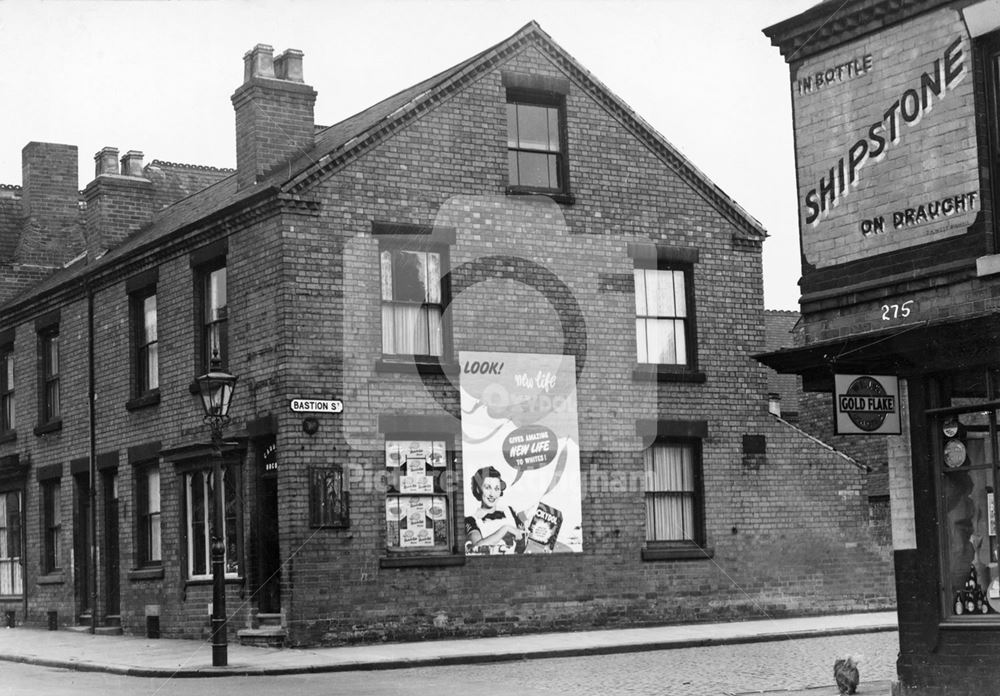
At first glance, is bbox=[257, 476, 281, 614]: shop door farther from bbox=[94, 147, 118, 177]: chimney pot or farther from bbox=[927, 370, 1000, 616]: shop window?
bbox=[927, 370, 1000, 616]: shop window

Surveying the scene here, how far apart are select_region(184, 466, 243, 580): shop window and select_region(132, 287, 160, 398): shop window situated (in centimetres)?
229

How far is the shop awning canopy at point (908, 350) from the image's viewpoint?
41.4 ft

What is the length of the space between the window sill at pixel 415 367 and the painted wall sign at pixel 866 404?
31.8 feet

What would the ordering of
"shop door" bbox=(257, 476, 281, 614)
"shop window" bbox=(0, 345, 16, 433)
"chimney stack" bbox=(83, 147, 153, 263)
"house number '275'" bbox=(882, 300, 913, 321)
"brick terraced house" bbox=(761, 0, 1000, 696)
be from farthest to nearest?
"shop window" bbox=(0, 345, 16, 433), "chimney stack" bbox=(83, 147, 153, 263), "shop door" bbox=(257, 476, 281, 614), "house number '275'" bbox=(882, 300, 913, 321), "brick terraced house" bbox=(761, 0, 1000, 696)

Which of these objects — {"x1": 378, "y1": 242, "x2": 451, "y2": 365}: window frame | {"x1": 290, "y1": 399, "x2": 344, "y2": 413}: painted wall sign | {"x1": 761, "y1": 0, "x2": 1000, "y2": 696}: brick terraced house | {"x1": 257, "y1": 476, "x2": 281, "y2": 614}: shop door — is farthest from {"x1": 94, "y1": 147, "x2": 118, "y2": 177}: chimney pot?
{"x1": 761, "y1": 0, "x2": 1000, "y2": 696}: brick terraced house

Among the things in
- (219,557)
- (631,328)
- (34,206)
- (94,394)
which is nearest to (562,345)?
(631,328)

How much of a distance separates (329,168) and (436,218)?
6.16 ft

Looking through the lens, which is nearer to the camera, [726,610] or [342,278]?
[342,278]

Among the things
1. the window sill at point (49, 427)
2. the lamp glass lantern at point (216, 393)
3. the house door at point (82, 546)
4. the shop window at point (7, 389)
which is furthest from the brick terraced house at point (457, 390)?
the shop window at point (7, 389)

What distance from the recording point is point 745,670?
16516 mm

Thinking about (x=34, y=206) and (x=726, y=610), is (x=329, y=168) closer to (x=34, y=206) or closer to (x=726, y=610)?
(x=726, y=610)

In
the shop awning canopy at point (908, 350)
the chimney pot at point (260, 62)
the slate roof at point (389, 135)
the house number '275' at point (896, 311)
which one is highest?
the chimney pot at point (260, 62)

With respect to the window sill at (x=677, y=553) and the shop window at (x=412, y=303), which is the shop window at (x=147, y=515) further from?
the window sill at (x=677, y=553)

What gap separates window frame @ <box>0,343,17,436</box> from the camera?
101ft
